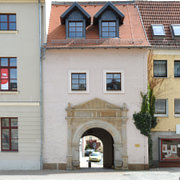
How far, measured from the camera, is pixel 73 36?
67.9ft

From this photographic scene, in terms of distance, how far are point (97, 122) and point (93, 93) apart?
6.20 feet

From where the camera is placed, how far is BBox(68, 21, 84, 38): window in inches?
816

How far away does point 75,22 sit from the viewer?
20.8 metres

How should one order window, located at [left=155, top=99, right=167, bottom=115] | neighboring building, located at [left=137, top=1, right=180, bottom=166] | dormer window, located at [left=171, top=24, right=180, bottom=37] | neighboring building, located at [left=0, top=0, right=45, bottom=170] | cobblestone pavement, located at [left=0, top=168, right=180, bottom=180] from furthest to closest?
1. window, located at [left=155, top=99, right=167, bottom=115]
2. dormer window, located at [left=171, top=24, right=180, bottom=37]
3. neighboring building, located at [left=137, top=1, right=180, bottom=166]
4. neighboring building, located at [left=0, top=0, right=45, bottom=170]
5. cobblestone pavement, located at [left=0, top=168, right=180, bottom=180]

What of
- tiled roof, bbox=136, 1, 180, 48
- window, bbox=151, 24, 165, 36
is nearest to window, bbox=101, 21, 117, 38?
tiled roof, bbox=136, 1, 180, 48

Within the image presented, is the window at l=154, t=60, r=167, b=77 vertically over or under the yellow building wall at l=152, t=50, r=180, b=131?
over

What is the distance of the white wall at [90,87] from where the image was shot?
1973 cm

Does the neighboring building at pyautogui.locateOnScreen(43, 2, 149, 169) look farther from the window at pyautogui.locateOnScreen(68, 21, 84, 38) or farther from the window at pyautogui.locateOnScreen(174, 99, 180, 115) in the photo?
the window at pyautogui.locateOnScreen(174, 99, 180, 115)

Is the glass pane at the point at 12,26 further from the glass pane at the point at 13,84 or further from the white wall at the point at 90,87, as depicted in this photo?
the glass pane at the point at 13,84

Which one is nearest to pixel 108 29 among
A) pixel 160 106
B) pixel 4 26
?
pixel 160 106

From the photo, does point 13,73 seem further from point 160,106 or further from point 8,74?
point 160,106

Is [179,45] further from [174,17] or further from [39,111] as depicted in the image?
[39,111]

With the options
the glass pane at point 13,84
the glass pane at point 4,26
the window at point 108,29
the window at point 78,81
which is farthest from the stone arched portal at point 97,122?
the glass pane at point 4,26

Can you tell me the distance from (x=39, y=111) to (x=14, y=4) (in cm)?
708
